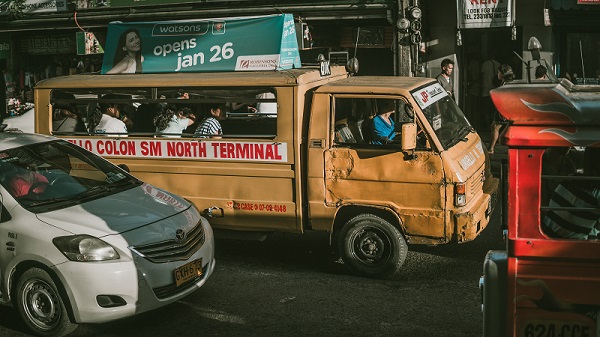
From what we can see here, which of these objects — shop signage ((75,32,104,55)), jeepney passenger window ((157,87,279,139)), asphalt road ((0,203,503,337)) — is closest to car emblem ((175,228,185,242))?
asphalt road ((0,203,503,337))

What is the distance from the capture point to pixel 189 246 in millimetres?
6637

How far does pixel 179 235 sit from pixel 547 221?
11.7 feet

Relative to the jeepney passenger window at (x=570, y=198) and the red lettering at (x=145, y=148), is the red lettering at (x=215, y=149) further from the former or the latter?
the jeepney passenger window at (x=570, y=198)

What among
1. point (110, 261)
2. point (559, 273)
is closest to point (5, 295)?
point (110, 261)

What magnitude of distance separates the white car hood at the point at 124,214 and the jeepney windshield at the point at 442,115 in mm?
2541

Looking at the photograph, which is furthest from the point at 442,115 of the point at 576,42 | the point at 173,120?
the point at 576,42

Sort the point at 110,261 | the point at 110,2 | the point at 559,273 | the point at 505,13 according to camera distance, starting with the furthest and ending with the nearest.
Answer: the point at 110,2 < the point at 505,13 < the point at 110,261 < the point at 559,273

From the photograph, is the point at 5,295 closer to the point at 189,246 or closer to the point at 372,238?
the point at 189,246

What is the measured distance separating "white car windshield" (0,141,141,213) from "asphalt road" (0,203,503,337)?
1156 mm

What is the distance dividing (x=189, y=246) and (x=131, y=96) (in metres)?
2.73

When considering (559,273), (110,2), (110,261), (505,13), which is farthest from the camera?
(110,2)

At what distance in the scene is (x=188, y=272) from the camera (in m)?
6.55

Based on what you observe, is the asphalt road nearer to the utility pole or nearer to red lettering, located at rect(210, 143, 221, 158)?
red lettering, located at rect(210, 143, 221, 158)

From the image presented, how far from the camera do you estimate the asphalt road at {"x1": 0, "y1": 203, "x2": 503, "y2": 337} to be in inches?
251
